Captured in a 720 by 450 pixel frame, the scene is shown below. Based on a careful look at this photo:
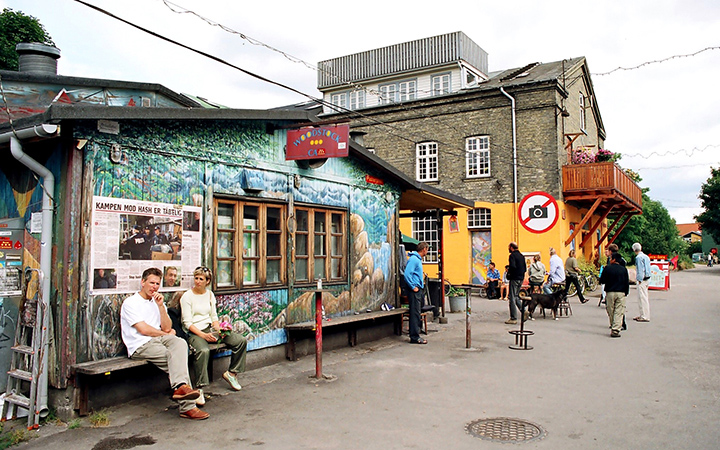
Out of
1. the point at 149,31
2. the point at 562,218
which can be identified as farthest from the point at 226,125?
the point at 562,218

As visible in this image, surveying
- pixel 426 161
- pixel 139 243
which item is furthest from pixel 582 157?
pixel 139 243

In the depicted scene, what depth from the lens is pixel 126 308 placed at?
643 centimetres

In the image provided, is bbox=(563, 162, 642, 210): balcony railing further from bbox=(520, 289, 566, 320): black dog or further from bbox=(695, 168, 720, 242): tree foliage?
Answer: bbox=(695, 168, 720, 242): tree foliage

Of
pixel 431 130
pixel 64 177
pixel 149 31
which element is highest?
pixel 431 130

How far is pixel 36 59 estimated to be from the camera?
574 inches

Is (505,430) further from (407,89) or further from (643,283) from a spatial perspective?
(407,89)

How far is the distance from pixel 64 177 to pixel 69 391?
2347 millimetres

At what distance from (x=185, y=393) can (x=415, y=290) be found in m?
5.66

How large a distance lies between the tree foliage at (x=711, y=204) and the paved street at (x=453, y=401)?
1556 inches

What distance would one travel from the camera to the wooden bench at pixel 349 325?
29.6ft

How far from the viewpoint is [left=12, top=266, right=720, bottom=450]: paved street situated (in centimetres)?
547

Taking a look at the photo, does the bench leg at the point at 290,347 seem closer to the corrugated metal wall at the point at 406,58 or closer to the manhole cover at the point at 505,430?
the manhole cover at the point at 505,430

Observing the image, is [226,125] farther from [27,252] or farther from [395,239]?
[395,239]

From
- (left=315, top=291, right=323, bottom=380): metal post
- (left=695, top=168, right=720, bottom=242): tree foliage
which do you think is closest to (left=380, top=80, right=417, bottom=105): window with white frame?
(left=315, top=291, right=323, bottom=380): metal post
